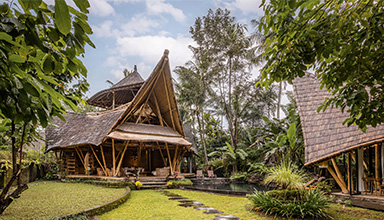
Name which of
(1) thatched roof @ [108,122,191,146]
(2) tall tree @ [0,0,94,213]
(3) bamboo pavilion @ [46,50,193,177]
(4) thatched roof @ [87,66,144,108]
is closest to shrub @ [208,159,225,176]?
(3) bamboo pavilion @ [46,50,193,177]

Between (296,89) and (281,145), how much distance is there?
3.50 meters

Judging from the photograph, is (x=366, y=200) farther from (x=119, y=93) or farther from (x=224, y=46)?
(x=119, y=93)

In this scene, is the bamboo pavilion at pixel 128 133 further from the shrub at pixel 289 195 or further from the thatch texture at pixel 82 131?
the shrub at pixel 289 195

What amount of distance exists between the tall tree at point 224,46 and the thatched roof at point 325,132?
8.93 m

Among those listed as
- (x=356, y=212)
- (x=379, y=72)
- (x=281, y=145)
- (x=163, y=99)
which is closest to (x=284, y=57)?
(x=379, y=72)

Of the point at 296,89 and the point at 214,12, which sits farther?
the point at 214,12

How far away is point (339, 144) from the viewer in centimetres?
747

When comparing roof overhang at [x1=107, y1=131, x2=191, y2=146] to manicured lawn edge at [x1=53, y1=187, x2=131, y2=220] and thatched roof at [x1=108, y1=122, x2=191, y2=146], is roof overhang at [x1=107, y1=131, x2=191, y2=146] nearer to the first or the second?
thatched roof at [x1=108, y1=122, x2=191, y2=146]

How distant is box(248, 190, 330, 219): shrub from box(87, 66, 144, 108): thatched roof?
1115cm

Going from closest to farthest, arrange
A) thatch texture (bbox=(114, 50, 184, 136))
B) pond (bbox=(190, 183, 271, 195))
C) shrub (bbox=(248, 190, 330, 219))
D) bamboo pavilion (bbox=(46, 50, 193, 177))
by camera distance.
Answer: shrub (bbox=(248, 190, 330, 219)), pond (bbox=(190, 183, 271, 195)), bamboo pavilion (bbox=(46, 50, 193, 177)), thatch texture (bbox=(114, 50, 184, 136))

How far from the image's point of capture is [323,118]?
8.91 metres

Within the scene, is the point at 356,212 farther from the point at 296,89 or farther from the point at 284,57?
the point at 296,89

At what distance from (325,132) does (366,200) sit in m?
2.27

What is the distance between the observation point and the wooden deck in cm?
619
